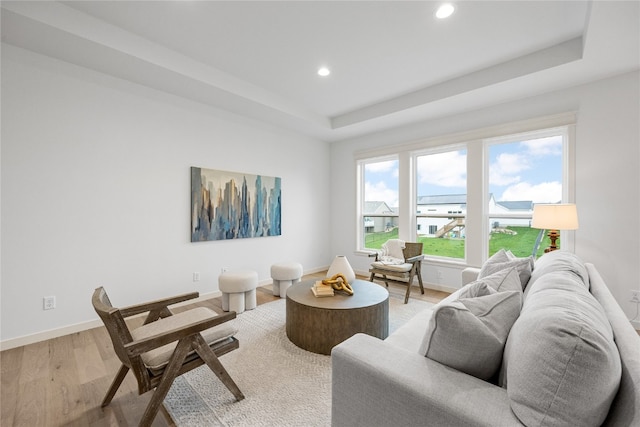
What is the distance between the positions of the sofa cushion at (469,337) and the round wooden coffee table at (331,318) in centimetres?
122

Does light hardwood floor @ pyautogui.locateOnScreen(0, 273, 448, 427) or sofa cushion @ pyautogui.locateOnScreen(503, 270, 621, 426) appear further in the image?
light hardwood floor @ pyautogui.locateOnScreen(0, 273, 448, 427)

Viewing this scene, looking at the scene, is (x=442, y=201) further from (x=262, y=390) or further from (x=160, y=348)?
(x=160, y=348)

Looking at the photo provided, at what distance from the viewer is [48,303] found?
271 centimetres

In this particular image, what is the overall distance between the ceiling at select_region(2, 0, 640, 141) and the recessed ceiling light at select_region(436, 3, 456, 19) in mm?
44

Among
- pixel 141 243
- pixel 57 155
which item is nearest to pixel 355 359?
pixel 141 243

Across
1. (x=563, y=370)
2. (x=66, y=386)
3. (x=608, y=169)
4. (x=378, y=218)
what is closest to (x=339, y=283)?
(x=563, y=370)

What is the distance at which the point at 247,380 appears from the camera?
2.03m

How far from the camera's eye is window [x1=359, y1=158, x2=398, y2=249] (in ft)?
16.4

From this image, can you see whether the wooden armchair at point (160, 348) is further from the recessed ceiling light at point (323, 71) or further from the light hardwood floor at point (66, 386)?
the recessed ceiling light at point (323, 71)

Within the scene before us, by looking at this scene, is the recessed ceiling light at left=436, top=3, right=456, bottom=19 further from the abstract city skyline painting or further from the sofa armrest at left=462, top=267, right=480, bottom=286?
the abstract city skyline painting

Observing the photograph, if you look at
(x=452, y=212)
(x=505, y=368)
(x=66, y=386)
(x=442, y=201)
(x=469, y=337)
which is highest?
(x=442, y=201)

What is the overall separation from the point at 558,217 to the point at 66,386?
444 cm

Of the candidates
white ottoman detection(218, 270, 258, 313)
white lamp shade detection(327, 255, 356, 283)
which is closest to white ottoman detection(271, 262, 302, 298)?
white ottoman detection(218, 270, 258, 313)

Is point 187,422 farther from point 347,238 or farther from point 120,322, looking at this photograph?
point 347,238
